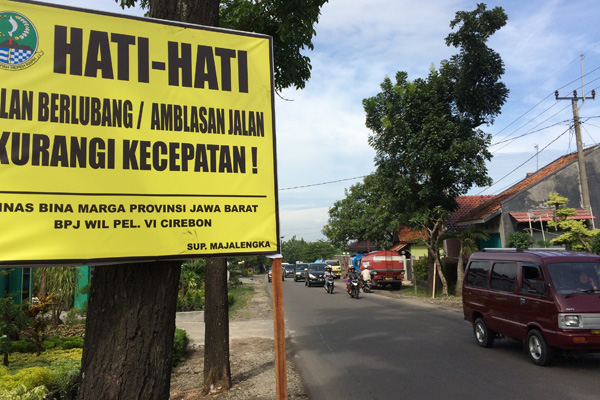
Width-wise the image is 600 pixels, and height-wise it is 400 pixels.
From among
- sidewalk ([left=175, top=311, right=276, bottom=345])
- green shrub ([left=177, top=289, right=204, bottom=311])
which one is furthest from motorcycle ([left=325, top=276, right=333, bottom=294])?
sidewalk ([left=175, top=311, right=276, bottom=345])

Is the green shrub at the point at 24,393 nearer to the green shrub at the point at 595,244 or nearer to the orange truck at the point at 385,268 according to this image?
the green shrub at the point at 595,244

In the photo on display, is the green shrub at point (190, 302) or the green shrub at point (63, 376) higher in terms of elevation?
the green shrub at point (63, 376)

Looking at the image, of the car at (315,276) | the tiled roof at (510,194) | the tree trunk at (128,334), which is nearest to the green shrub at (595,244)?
the tiled roof at (510,194)

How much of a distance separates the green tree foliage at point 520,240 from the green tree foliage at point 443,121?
2.56 metres

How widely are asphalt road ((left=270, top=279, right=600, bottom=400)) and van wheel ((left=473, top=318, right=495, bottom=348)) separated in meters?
0.18

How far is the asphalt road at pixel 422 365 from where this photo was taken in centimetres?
639

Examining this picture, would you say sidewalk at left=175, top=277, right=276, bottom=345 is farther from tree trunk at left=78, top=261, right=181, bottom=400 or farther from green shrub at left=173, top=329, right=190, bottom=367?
tree trunk at left=78, top=261, right=181, bottom=400

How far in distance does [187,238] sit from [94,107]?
108 cm

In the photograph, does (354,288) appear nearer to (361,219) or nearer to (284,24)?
(284,24)

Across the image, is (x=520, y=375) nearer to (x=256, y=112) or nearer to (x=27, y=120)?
(x=256, y=112)

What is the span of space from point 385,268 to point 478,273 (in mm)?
17256

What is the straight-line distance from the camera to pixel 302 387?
7.01m

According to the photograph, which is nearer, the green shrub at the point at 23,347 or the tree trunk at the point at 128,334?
the tree trunk at the point at 128,334

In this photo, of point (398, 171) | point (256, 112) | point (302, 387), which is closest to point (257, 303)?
point (398, 171)
